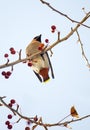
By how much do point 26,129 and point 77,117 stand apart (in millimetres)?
520

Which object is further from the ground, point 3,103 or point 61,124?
point 3,103

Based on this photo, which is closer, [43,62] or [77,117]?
[77,117]

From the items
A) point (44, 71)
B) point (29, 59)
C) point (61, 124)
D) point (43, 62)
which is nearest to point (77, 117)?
point (61, 124)

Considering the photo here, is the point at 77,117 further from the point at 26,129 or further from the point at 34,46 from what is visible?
the point at 34,46

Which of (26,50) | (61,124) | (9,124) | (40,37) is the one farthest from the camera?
(40,37)

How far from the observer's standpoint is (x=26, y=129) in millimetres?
2127

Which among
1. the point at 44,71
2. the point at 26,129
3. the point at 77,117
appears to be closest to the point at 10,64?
the point at 26,129

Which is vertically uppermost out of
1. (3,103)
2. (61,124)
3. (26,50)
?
(26,50)

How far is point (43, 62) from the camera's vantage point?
501 cm

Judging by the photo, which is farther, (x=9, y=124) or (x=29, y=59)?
(x=9, y=124)

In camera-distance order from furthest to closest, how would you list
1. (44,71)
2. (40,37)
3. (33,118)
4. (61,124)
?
(40,37)
(44,71)
(33,118)
(61,124)

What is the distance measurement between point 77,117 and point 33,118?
0.43 meters

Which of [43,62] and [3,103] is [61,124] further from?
[43,62]

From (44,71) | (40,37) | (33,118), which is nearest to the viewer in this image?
(33,118)
